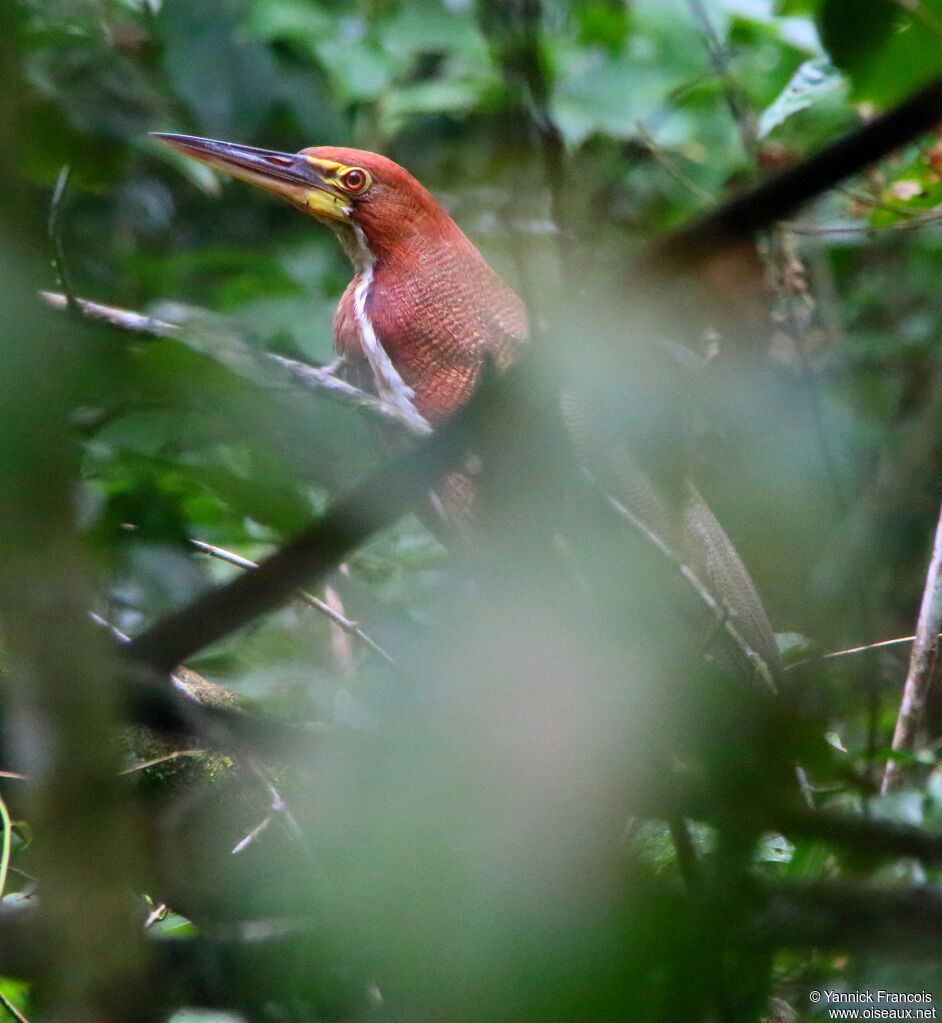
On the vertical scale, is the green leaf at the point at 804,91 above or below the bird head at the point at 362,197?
above

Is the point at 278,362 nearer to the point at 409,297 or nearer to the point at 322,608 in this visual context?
the point at 322,608

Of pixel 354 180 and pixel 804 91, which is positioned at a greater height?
pixel 804 91

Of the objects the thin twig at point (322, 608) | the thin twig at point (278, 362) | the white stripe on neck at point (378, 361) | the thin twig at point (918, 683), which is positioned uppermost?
the thin twig at point (278, 362)

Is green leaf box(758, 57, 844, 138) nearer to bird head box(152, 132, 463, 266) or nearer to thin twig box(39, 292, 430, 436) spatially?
bird head box(152, 132, 463, 266)

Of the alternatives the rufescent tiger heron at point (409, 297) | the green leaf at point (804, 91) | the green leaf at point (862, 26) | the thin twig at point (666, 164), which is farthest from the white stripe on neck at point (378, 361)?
the green leaf at point (862, 26)

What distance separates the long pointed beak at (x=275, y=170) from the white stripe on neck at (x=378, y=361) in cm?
9

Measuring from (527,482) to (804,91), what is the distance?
1809mm

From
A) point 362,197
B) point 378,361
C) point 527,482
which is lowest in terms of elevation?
point 378,361

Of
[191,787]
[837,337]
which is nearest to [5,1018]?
[191,787]

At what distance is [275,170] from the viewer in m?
2.92

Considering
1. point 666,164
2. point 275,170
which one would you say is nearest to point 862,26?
point 275,170

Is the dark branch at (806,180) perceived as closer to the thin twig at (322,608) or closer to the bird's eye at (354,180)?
the thin twig at (322,608)

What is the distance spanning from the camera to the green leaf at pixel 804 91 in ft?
7.60

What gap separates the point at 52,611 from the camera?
0.55 m
